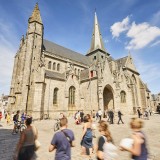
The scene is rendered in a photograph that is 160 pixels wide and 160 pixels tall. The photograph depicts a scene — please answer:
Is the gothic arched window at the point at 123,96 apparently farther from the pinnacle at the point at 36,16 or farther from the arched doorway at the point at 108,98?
the pinnacle at the point at 36,16

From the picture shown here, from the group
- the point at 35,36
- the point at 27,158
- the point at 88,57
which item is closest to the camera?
the point at 27,158

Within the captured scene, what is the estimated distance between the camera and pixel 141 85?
39219 millimetres

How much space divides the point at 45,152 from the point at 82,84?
21.6 meters

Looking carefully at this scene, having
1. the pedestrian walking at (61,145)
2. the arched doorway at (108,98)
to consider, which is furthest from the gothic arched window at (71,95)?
the pedestrian walking at (61,145)

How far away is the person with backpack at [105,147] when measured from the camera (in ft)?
9.09

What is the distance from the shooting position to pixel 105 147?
284 cm

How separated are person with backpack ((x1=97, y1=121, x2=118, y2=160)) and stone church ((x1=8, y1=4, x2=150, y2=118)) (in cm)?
1899

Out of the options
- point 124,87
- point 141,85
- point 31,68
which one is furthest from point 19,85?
point 141,85

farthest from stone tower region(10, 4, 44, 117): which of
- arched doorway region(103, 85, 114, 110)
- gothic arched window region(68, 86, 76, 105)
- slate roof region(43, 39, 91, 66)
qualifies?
arched doorway region(103, 85, 114, 110)

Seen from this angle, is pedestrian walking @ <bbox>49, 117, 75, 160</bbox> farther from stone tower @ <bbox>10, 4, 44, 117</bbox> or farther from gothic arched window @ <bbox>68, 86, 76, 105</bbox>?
gothic arched window @ <bbox>68, 86, 76, 105</bbox>

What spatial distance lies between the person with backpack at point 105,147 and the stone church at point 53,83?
1899 cm

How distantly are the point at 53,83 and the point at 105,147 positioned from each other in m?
21.7

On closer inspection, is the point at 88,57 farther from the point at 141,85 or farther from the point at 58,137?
the point at 58,137

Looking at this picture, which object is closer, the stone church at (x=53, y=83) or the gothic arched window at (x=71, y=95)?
the stone church at (x=53, y=83)
